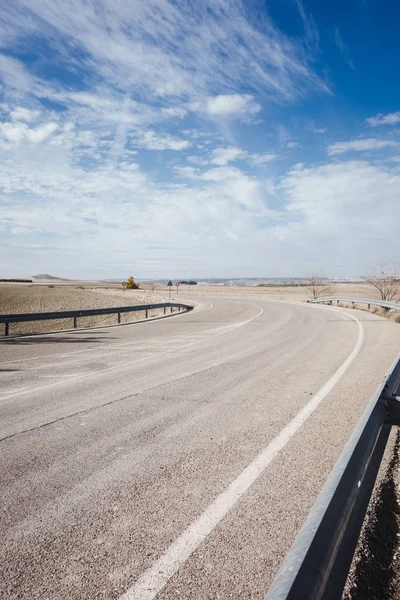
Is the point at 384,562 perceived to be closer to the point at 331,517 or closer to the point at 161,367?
the point at 331,517

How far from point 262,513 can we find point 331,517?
42.3 inches

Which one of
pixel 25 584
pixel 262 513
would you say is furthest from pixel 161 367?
pixel 25 584

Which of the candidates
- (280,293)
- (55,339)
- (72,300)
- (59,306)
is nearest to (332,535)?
(55,339)

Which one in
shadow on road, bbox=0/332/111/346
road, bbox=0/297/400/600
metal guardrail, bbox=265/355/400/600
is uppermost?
metal guardrail, bbox=265/355/400/600

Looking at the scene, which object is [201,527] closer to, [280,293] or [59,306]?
[59,306]

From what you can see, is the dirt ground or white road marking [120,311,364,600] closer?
white road marking [120,311,364,600]

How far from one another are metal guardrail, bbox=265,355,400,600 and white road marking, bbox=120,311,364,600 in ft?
3.12

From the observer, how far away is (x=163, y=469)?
12.3 feet

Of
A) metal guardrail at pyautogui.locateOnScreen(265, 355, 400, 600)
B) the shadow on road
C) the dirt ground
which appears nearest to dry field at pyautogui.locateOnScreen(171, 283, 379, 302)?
the dirt ground

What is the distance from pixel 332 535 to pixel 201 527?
1166 millimetres

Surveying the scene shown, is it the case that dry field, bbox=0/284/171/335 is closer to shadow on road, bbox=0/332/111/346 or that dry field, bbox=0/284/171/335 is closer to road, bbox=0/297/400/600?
shadow on road, bbox=0/332/111/346

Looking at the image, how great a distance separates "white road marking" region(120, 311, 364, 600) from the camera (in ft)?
7.48

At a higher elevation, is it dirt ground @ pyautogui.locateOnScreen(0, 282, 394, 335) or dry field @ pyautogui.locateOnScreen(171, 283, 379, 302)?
dry field @ pyautogui.locateOnScreen(171, 283, 379, 302)

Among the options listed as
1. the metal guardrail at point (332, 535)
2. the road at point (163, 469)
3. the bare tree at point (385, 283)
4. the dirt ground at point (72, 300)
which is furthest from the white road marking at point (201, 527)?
the bare tree at point (385, 283)
